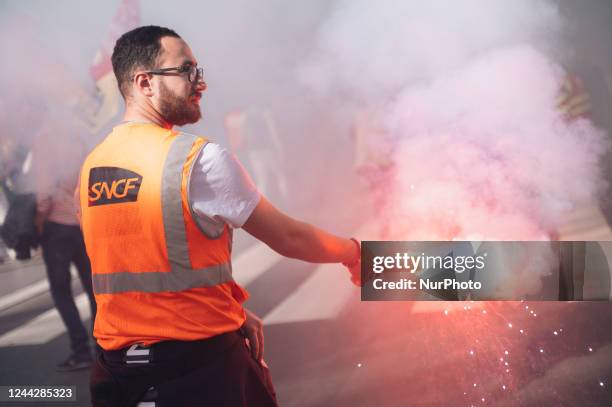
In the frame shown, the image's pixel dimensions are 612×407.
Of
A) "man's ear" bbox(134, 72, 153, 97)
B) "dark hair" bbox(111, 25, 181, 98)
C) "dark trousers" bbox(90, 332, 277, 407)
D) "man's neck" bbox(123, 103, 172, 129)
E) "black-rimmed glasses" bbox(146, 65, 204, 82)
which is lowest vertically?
"dark trousers" bbox(90, 332, 277, 407)

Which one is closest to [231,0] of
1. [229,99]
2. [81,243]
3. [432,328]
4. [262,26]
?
[262,26]

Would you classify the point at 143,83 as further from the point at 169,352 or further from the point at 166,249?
the point at 169,352

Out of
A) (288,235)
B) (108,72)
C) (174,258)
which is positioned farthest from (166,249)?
(108,72)

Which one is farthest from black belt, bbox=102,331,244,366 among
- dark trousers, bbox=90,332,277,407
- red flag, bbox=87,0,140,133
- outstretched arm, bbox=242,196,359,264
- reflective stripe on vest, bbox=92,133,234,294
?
red flag, bbox=87,0,140,133

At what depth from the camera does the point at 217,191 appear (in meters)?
1.33

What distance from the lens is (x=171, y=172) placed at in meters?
1.34

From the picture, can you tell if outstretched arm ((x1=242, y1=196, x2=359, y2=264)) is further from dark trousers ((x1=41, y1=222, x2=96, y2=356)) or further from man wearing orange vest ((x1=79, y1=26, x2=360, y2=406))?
dark trousers ((x1=41, y1=222, x2=96, y2=356))

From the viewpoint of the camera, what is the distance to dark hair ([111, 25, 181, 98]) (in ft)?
4.93

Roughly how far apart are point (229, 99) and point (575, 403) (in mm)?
2032

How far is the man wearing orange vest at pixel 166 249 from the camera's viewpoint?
4.42ft

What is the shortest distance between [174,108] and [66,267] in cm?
173

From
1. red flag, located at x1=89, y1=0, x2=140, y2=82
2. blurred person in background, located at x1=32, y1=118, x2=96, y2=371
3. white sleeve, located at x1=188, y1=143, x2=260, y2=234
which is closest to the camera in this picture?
white sleeve, located at x1=188, y1=143, x2=260, y2=234

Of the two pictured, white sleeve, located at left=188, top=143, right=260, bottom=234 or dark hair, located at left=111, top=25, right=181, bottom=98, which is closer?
white sleeve, located at left=188, top=143, right=260, bottom=234

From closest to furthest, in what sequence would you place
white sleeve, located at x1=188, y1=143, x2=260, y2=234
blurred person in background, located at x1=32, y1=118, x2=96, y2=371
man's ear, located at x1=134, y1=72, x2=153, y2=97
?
white sleeve, located at x1=188, y1=143, x2=260, y2=234 → man's ear, located at x1=134, y1=72, x2=153, y2=97 → blurred person in background, located at x1=32, y1=118, x2=96, y2=371
